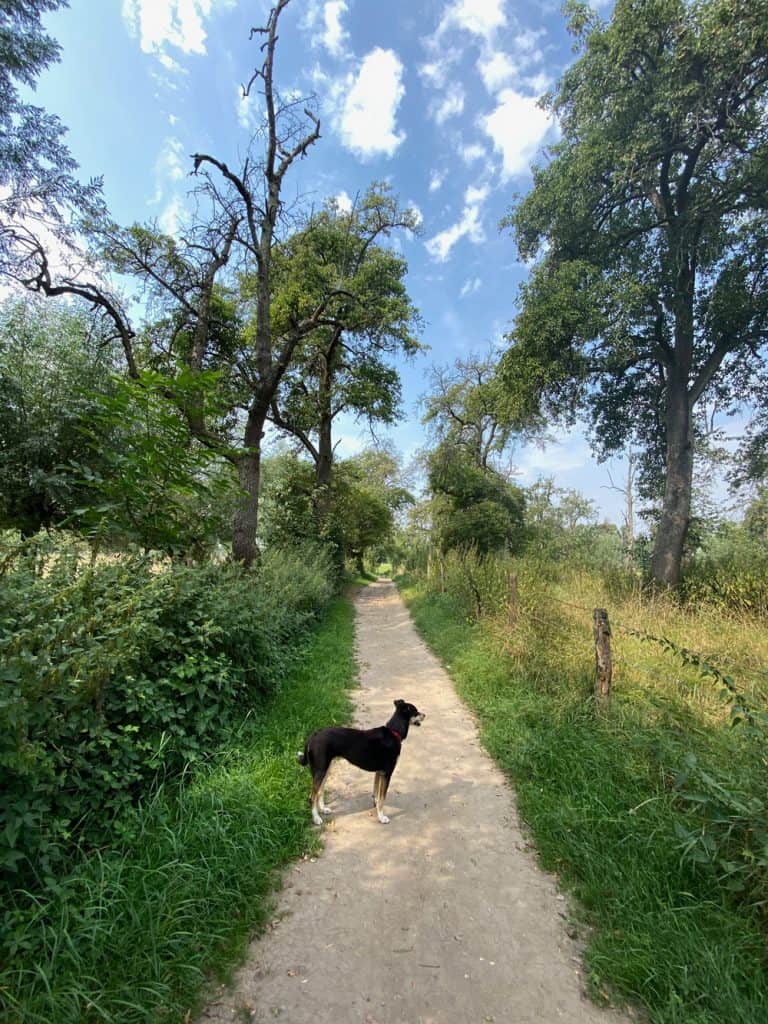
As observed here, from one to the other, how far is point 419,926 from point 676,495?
11235 millimetres

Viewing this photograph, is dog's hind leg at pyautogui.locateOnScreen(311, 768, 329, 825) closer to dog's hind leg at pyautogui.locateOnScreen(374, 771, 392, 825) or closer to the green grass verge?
dog's hind leg at pyautogui.locateOnScreen(374, 771, 392, 825)

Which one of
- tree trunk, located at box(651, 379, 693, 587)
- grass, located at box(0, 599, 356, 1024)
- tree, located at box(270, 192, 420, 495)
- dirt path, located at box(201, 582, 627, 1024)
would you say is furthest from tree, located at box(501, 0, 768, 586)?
grass, located at box(0, 599, 356, 1024)

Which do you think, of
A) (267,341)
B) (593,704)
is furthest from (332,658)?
(267,341)

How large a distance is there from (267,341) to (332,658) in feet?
19.7

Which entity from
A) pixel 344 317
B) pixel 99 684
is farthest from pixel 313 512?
pixel 99 684

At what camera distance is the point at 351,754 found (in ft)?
10.2

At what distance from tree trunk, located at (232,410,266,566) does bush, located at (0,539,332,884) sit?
3.16m

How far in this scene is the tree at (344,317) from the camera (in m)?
13.1

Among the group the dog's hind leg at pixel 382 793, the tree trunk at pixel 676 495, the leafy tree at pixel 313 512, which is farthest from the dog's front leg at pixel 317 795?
the leafy tree at pixel 313 512

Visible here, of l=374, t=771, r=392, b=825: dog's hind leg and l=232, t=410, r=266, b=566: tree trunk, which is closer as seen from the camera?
l=374, t=771, r=392, b=825: dog's hind leg

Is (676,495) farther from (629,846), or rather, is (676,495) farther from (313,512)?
(313,512)

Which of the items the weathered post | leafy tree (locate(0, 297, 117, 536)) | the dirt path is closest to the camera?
the dirt path

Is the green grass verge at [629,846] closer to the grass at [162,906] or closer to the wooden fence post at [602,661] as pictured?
the wooden fence post at [602,661]

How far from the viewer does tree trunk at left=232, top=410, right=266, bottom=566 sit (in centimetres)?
768
